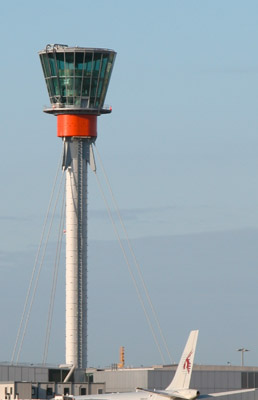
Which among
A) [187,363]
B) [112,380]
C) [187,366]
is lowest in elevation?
[112,380]

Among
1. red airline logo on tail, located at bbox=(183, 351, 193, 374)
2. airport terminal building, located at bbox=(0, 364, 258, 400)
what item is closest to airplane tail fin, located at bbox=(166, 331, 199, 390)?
red airline logo on tail, located at bbox=(183, 351, 193, 374)

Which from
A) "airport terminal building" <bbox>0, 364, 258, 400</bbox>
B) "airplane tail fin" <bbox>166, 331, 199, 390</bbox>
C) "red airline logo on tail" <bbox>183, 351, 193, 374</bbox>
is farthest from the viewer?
"airport terminal building" <bbox>0, 364, 258, 400</bbox>

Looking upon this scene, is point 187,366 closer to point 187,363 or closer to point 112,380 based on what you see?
point 187,363

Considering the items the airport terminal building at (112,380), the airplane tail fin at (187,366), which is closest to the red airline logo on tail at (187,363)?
the airplane tail fin at (187,366)

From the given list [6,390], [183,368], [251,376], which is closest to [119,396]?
[183,368]

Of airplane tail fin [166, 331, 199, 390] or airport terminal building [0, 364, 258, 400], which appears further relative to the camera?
airport terminal building [0, 364, 258, 400]

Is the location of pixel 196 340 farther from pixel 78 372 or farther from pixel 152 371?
pixel 78 372

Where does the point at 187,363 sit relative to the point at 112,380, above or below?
above

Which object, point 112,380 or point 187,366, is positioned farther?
point 112,380

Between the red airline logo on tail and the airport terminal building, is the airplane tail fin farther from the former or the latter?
the airport terminal building

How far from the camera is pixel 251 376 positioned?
188 meters

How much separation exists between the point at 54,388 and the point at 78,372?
50.3 feet

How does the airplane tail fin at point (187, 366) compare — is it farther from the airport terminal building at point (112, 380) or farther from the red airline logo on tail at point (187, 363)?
the airport terminal building at point (112, 380)

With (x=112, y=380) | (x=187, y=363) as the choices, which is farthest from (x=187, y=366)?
(x=112, y=380)
